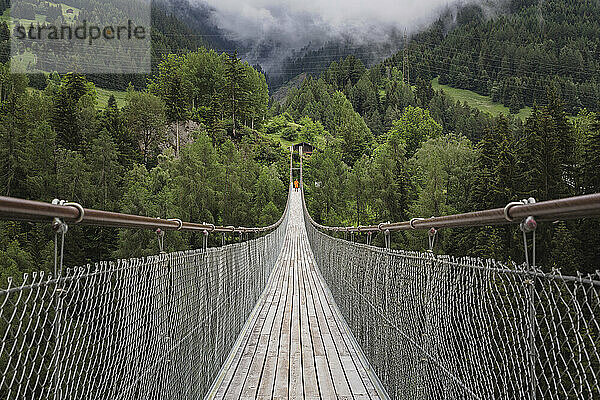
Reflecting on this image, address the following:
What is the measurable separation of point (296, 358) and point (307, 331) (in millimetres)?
1100

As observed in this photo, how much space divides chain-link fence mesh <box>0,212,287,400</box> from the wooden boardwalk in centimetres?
31

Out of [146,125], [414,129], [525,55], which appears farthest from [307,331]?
[525,55]

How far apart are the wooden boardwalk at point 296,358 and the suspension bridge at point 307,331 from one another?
0.07 ft

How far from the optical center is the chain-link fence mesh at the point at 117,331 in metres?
1.29

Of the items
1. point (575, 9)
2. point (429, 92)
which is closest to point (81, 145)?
point (429, 92)

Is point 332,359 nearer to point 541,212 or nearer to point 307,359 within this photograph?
point 307,359

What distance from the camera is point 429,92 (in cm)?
9194

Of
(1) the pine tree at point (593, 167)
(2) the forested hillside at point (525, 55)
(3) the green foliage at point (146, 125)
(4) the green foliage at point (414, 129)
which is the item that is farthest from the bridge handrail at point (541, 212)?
(2) the forested hillside at point (525, 55)

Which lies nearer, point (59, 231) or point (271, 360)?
point (59, 231)

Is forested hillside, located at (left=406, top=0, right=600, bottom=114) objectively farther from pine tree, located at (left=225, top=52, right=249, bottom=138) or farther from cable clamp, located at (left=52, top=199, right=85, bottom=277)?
cable clamp, located at (left=52, top=199, right=85, bottom=277)

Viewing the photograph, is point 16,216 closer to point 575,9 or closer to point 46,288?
point 46,288

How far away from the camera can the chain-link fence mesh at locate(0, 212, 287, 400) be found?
1.29 m

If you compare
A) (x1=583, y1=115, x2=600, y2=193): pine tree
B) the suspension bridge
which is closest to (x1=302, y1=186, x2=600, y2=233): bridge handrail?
the suspension bridge

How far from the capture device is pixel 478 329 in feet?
6.18
